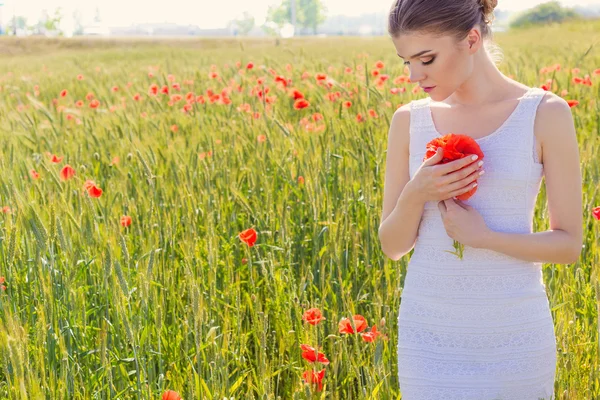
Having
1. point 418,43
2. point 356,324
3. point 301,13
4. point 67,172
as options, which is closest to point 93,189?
point 67,172

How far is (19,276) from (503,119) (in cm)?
113

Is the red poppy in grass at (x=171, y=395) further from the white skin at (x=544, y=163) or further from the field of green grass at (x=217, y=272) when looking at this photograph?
the white skin at (x=544, y=163)

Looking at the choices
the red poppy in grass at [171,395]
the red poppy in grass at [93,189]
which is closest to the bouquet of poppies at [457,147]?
the red poppy in grass at [171,395]

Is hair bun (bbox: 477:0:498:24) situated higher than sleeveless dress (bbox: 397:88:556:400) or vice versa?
hair bun (bbox: 477:0:498:24)

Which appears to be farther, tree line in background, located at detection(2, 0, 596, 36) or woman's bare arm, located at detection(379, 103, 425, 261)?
tree line in background, located at detection(2, 0, 596, 36)

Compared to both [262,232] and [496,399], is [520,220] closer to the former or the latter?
[496,399]

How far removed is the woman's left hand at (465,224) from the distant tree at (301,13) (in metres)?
82.7

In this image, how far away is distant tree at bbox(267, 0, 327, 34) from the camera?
82.0 meters

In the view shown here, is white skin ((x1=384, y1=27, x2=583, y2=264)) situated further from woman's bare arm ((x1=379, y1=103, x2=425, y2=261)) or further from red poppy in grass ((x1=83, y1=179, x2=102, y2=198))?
red poppy in grass ((x1=83, y1=179, x2=102, y2=198))

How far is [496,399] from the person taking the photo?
4.27ft

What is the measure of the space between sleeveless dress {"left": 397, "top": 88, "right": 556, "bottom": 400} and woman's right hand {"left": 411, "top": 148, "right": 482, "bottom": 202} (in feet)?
0.29

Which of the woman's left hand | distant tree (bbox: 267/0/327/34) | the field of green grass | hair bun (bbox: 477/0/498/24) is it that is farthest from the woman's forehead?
distant tree (bbox: 267/0/327/34)

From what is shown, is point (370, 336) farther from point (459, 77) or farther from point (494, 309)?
point (459, 77)

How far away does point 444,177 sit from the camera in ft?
4.04
